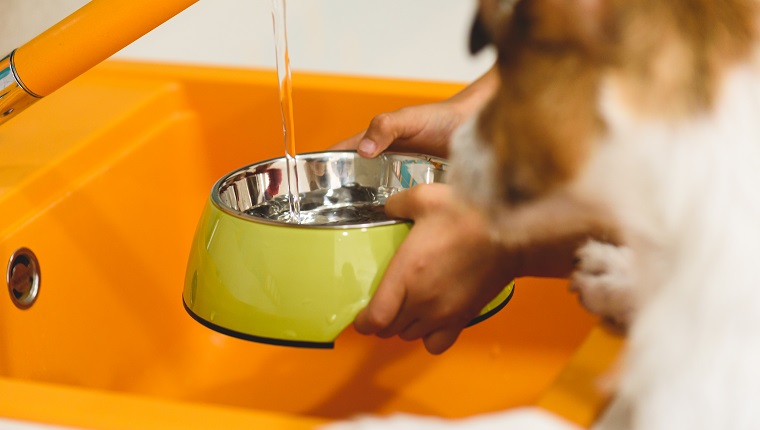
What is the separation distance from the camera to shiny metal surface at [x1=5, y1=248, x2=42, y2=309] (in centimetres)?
89

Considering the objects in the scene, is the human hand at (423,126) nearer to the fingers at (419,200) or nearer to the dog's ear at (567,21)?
the fingers at (419,200)

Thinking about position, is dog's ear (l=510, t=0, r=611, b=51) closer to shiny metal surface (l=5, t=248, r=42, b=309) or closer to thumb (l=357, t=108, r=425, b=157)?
thumb (l=357, t=108, r=425, b=157)

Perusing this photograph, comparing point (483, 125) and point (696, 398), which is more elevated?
point (483, 125)

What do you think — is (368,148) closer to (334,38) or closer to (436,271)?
(436,271)

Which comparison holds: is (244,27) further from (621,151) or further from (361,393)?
(621,151)

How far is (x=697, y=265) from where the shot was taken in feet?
1.92

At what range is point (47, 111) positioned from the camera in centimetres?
111

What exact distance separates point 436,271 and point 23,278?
1.25 feet

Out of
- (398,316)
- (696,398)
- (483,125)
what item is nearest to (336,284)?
(398,316)

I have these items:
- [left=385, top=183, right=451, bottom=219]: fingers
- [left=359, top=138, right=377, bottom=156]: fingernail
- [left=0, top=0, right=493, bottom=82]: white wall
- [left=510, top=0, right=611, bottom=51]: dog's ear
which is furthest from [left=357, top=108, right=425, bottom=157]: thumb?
[left=0, top=0, right=493, bottom=82]: white wall

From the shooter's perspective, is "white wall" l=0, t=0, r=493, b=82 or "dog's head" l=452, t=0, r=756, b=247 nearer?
"dog's head" l=452, t=0, r=756, b=247

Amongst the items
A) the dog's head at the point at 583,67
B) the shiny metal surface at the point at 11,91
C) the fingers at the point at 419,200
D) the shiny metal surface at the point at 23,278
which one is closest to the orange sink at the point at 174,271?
the shiny metal surface at the point at 23,278

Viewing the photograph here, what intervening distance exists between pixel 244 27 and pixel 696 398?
4.17 feet

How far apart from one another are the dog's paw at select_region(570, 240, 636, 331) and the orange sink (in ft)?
0.93
